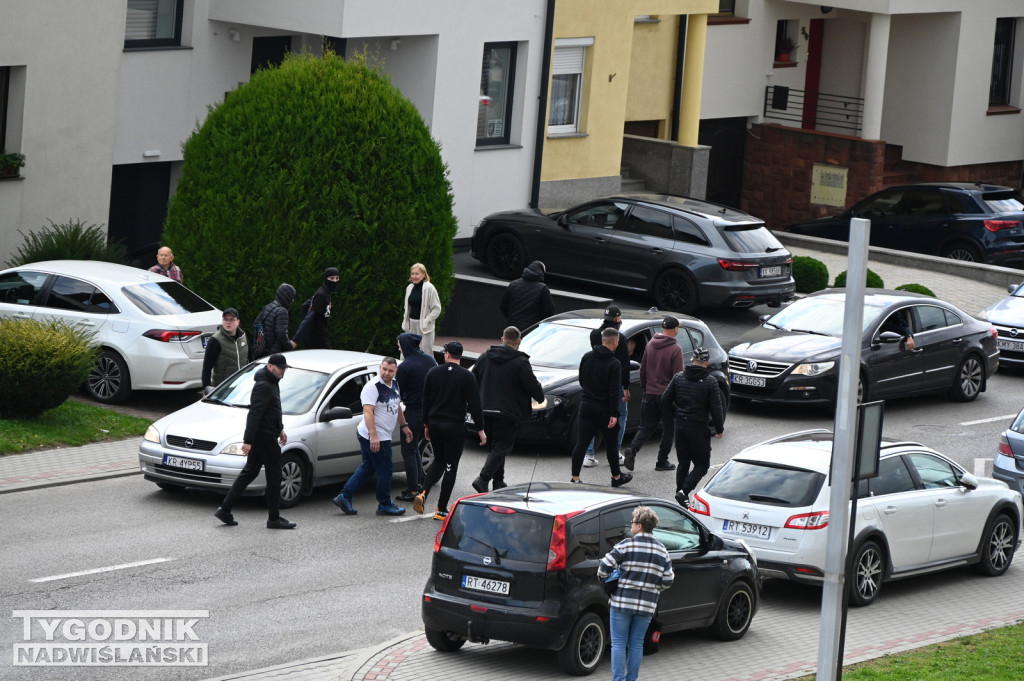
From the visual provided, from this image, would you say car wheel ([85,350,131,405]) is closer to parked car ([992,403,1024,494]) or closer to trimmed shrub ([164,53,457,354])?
trimmed shrub ([164,53,457,354])

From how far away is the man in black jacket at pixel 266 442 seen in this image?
610 inches

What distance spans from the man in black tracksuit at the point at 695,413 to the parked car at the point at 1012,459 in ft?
11.6

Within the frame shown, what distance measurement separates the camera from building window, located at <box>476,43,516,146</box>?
30.1 m

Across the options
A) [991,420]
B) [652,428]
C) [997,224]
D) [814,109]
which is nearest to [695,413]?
[652,428]

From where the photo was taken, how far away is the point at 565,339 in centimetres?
2039

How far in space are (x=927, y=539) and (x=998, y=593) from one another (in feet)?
3.53

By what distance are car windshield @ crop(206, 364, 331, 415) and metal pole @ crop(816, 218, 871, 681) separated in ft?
25.4

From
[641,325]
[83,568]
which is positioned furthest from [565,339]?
[83,568]

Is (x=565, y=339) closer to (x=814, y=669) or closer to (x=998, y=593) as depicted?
(x=998, y=593)

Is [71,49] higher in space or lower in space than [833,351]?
higher

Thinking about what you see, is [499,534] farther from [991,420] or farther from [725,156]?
[725,156]

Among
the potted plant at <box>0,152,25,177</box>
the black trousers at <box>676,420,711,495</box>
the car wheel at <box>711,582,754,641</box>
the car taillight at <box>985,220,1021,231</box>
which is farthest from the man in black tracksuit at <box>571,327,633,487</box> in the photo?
the car taillight at <box>985,220,1021,231</box>

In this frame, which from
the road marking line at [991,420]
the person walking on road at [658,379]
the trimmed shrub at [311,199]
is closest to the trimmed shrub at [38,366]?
the trimmed shrub at [311,199]

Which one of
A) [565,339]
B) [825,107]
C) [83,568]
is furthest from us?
[825,107]
